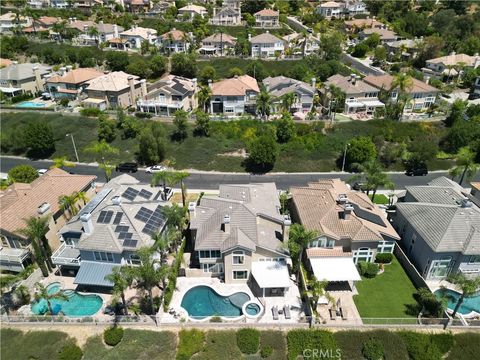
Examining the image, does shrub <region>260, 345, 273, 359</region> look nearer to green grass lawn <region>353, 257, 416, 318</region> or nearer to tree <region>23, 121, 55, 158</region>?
green grass lawn <region>353, 257, 416, 318</region>

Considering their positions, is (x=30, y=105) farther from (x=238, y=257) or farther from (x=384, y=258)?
(x=384, y=258)

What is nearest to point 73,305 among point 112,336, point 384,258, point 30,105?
point 112,336

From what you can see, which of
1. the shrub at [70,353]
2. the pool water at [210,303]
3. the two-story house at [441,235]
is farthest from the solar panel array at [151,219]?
the two-story house at [441,235]

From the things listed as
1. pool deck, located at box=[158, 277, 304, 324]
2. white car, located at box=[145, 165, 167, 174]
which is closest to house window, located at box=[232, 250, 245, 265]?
pool deck, located at box=[158, 277, 304, 324]

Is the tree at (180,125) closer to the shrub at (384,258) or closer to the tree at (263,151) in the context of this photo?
the tree at (263,151)

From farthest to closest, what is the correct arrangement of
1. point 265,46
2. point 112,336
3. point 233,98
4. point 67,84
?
point 265,46 → point 67,84 → point 233,98 → point 112,336
